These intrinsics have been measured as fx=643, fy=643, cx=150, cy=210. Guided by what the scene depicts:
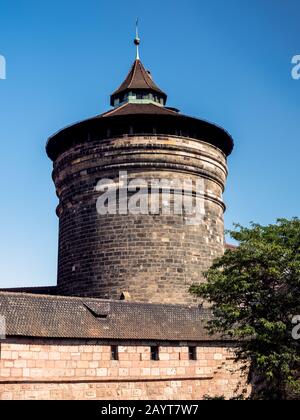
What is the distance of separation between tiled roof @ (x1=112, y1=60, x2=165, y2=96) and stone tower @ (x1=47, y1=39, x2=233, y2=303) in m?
2.64

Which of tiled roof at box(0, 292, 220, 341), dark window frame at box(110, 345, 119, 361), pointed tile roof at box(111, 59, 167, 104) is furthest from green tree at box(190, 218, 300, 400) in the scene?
pointed tile roof at box(111, 59, 167, 104)

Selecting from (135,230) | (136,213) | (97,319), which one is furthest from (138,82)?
(97,319)

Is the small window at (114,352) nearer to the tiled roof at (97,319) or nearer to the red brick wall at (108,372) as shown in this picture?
the red brick wall at (108,372)

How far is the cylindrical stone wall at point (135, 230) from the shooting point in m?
23.2

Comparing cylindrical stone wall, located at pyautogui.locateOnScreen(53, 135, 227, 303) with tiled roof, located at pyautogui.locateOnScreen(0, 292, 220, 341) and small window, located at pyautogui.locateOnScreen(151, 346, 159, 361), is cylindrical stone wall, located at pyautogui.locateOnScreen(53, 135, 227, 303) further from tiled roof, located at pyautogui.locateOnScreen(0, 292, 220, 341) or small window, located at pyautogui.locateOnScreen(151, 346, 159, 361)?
small window, located at pyautogui.locateOnScreen(151, 346, 159, 361)

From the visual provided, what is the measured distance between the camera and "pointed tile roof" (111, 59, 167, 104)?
1129 inches

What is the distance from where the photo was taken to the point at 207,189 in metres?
25.4

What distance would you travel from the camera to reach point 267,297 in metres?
16.6

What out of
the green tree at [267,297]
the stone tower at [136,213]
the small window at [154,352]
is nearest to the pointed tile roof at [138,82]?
the stone tower at [136,213]

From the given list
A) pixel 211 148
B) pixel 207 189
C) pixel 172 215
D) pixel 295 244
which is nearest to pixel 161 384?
pixel 295 244

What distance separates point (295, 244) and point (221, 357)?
4.95m

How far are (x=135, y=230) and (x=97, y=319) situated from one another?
570cm

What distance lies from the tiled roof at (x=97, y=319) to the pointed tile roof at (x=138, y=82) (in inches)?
464
